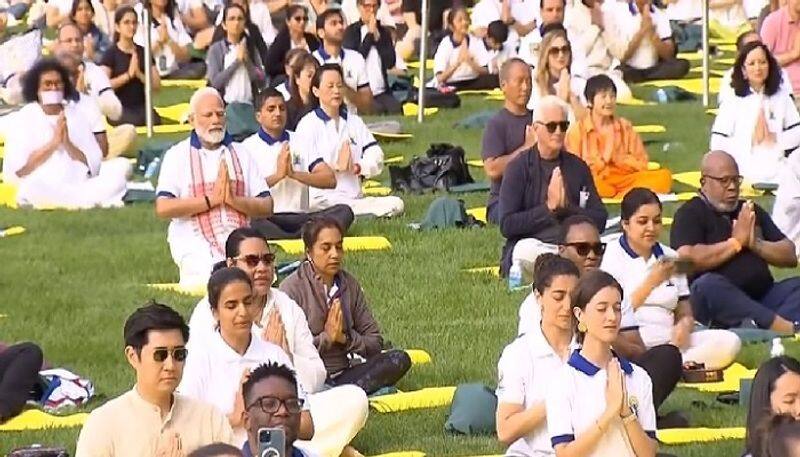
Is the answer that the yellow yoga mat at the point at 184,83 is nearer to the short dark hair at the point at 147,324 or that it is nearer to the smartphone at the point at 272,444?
the short dark hair at the point at 147,324

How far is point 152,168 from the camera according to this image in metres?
17.3

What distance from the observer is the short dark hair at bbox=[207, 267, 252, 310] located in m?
8.88

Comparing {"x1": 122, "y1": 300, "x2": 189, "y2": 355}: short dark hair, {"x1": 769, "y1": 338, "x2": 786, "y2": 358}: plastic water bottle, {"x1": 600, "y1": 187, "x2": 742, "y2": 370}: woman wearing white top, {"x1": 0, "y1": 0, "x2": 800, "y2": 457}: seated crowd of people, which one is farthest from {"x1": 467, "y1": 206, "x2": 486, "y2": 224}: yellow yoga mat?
{"x1": 122, "y1": 300, "x2": 189, "y2": 355}: short dark hair

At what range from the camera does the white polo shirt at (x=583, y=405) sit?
8.20 meters

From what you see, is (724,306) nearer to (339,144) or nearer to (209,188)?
(209,188)

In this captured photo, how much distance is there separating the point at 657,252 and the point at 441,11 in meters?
14.7

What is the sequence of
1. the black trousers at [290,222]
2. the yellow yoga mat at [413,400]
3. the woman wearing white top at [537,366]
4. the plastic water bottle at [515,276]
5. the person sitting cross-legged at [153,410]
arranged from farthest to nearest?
the black trousers at [290,222], the plastic water bottle at [515,276], the yellow yoga mat at [413,400], the woman wearing white top at [537,366], the person sitting cross-legged at [153,410]

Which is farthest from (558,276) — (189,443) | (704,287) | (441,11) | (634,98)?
(441,11)

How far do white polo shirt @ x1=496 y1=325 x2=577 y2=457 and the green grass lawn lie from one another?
95 centimetres

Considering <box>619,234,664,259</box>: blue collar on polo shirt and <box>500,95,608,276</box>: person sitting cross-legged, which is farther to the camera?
<box>500,95,608,276</box>: person sitting cross-legged

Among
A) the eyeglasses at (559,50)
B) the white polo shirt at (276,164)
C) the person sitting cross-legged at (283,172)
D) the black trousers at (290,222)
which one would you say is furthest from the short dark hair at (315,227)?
the eyeglasses at (559,50)

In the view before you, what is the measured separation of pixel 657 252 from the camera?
11.0 meters

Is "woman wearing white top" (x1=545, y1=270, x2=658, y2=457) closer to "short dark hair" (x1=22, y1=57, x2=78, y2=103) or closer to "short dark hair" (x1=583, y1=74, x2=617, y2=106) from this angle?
"short dark hair" (x1=583, y1=74, x2=617, y2=106)

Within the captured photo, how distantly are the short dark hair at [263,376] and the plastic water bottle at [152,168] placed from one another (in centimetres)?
947
